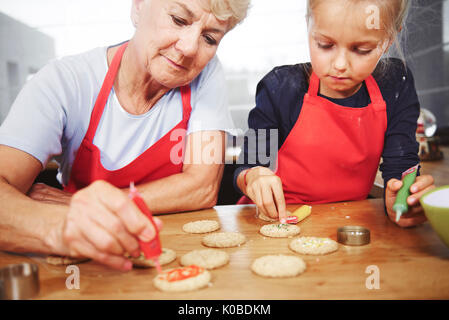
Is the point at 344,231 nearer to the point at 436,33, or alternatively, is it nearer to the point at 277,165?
the point at 277,165

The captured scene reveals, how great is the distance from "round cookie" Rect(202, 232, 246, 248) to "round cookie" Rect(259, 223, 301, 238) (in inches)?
2.8

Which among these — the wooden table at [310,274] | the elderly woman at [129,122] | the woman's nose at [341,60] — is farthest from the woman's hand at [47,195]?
the woman's nose at [341,60]

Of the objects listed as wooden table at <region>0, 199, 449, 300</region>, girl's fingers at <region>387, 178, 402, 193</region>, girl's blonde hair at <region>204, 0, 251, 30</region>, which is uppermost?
girl's blonde hair at <region>204, 0, 251, 30</region>

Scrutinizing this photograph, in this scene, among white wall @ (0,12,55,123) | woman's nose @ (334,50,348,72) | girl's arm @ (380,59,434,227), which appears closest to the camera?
woman's nose @ (334,50,348,72)

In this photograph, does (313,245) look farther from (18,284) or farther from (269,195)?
(18,284)

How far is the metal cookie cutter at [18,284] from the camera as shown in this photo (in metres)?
0.66

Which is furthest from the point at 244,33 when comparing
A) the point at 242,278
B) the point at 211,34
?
the point at 242,278

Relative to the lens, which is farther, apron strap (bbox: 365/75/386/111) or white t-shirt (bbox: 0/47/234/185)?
apron strap (bbox: 365/75/386/111)

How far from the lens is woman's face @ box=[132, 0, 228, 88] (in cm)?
113

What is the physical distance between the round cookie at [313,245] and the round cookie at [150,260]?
281mm

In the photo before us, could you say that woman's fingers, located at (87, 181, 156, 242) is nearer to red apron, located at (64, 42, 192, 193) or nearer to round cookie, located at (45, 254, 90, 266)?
round cookie, located at (45, 254, 90, 266)

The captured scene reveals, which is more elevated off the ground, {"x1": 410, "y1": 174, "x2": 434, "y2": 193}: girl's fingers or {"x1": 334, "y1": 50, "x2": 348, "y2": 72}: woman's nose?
{"x1": 334, "y1": 50, "x2": 348, "y2": 72}: woman's nose

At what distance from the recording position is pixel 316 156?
5.02 feet

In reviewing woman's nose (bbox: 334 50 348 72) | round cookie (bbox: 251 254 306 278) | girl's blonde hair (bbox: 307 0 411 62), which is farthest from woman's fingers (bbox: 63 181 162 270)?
girl's blonde hair (bbox: 307 0 411 62)
